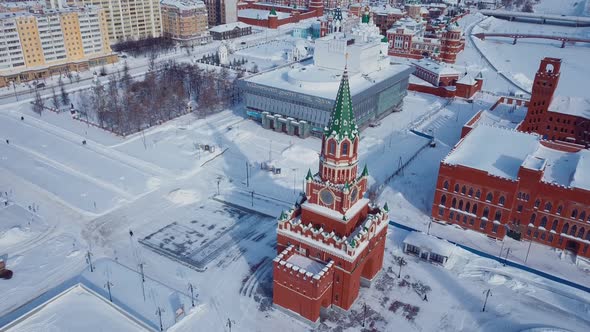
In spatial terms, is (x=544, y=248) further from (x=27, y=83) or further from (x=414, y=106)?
(x=27, y=83)

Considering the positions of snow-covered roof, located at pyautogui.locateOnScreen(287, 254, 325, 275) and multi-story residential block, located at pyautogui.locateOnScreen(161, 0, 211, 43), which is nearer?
snow-covered roof, located at pyautogui.locateOnScreen(287, 254, 325, 275)

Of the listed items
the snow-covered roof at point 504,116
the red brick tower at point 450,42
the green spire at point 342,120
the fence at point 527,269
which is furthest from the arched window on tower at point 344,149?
the red brick tower at point 450,42

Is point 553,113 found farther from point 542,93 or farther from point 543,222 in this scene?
point 543,222

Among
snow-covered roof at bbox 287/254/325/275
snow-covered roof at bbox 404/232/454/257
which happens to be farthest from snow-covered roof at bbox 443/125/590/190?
snow-covered roof at bbox 287/254/325/275

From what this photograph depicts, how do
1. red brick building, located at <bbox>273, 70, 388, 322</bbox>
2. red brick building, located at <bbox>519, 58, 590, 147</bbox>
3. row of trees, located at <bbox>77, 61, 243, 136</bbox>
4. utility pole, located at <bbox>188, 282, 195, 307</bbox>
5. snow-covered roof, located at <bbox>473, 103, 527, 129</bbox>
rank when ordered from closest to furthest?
1. red brick building, located at <bbox>273, 70, 388, 322</bbox>
2. utility pole, located at <bbox>188, 282, 195, 307</bbox>
3. red brick building, located at <bbox>519, 58, 590, 147</bbox>
4. snow-covered roof, located at <bbox>473, 103, 527, 129</bbox>
5. row of trees, located at <bbox>77, 61, 243, 136</bbox>

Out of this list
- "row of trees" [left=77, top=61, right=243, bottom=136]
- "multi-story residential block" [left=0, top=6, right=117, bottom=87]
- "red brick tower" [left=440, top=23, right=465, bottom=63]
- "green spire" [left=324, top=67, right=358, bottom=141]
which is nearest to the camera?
"green spire" [left=324, top=67, right=358, bottom=141]

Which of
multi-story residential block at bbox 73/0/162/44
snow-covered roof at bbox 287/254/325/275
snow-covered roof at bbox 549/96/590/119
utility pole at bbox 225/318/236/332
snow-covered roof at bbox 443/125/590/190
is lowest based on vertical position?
utility pole at bbox 225/318/236/332

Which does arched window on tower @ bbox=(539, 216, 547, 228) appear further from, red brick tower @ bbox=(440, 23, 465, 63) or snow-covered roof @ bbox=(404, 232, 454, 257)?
red brick tower @ bbox=(440, 23, 465, 63)
